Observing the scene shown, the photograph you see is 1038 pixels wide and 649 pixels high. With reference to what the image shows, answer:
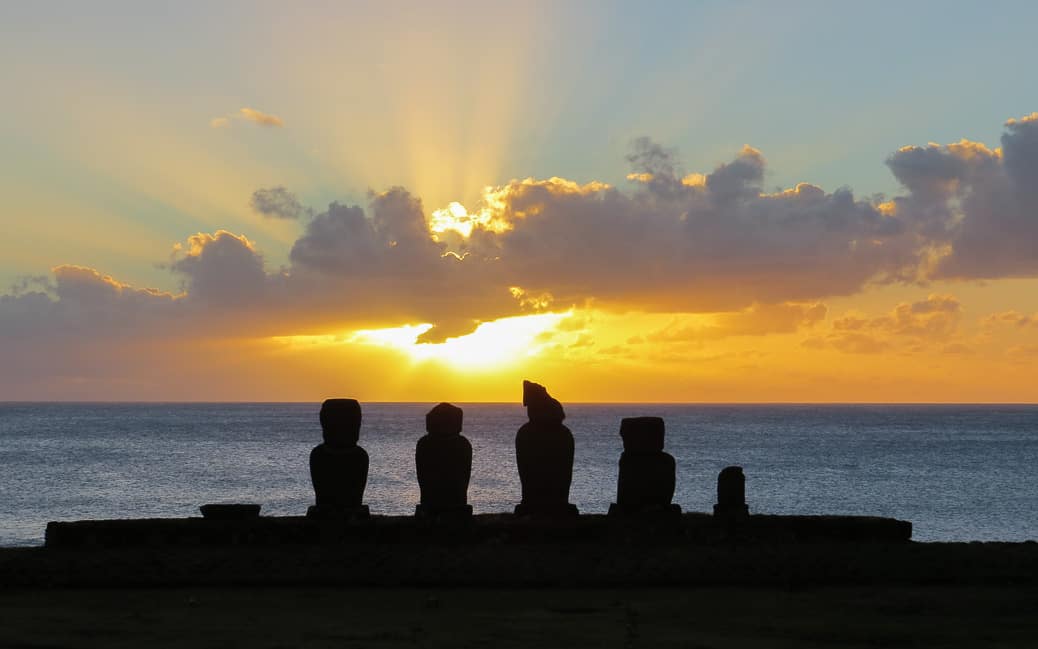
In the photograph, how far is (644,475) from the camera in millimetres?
21719

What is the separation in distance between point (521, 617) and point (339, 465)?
8218mm

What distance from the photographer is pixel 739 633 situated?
42.8 feet

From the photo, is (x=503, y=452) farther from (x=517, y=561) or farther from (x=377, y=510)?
(x=517, y=561)

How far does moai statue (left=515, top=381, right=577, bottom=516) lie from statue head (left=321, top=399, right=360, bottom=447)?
3071 millimetres

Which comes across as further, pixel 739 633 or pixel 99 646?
pixel 739 633

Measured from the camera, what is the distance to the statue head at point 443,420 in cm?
2162

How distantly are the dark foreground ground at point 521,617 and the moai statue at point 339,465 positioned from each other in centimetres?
528

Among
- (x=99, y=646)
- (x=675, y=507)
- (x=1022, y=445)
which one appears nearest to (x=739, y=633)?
(x=99, y=646)

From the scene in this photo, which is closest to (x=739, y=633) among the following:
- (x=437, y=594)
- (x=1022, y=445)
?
(x=437, y=594)

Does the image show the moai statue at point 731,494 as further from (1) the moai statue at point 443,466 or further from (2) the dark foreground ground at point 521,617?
(2) the dark foreground ground at point 521,617

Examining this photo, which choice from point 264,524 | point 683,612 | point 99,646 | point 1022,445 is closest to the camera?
point 99,646

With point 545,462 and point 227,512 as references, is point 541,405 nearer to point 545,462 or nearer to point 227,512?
point 545,462

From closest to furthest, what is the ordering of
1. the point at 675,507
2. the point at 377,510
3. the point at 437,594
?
the point at 437,594
the point at 675,507
the point at 377,510

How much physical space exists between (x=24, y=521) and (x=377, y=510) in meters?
14.3
